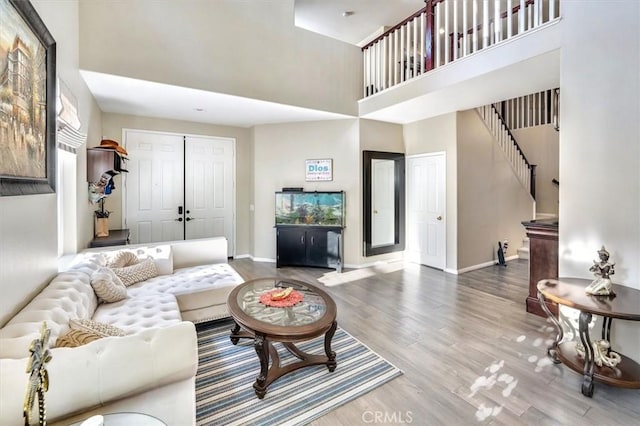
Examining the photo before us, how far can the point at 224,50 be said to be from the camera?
3.96 metres

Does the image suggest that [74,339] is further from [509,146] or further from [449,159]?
[509,146]

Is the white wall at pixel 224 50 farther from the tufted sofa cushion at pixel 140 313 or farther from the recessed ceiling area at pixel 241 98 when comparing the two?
the tufted sofa cushion at pixel 140 313

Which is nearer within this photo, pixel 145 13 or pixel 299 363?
pixel 299 363

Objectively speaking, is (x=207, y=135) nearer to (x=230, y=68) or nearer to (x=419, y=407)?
(x=230, y=68)

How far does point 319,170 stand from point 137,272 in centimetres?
340

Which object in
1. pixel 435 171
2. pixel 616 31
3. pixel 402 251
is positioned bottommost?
pixel 402 251

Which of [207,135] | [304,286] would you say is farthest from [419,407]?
[207,135]

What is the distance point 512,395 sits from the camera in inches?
80.0

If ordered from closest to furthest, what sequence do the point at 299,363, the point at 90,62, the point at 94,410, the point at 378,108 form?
the point at 94,410 → the point at 299,363 → the point at 90,62 → the point at 378,108

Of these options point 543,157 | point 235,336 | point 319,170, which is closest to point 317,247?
point 319,170

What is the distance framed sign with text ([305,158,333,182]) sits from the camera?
5504 millimetres

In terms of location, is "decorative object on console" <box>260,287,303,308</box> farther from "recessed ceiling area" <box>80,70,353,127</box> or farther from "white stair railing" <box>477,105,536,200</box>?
"white stair railing" <box>477,105,536,200</box>

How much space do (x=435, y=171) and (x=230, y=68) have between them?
3698mm

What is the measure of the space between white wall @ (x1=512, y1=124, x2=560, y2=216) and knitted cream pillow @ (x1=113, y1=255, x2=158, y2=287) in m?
7.46
